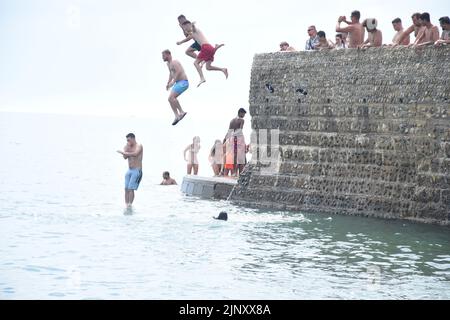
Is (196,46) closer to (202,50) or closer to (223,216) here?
(202,50)

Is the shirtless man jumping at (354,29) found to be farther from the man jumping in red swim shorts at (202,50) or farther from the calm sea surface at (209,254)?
the man jumping in red swim shorts at (202,50)

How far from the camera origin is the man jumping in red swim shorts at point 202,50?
23.3 m

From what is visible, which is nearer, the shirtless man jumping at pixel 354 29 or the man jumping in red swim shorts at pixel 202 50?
the man jumping in red swim shorts at pixel 202 50

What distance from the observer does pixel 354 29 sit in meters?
27.5

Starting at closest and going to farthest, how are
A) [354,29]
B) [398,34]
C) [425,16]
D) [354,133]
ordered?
[425,16]
[398,34]
[354,29]
[354,133]

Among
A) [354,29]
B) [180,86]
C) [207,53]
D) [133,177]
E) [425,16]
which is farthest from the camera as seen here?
[133,177]

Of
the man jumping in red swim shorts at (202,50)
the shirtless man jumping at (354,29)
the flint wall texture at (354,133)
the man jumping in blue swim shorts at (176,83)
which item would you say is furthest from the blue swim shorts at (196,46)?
the flint wall texture at (354,133)

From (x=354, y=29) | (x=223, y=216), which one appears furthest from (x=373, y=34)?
(x=223, y=216)

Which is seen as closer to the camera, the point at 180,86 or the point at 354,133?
the point at 180,86

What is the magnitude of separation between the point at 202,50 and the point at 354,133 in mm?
5439

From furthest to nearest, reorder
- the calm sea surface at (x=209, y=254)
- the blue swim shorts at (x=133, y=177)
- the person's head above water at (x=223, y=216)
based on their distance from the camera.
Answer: the blue swim shorts at (x=133, y=177)
the person's head above water at (x=223, y=216)
the calm sea surface at (x=209, y=254)

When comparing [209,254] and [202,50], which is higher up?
[202,50]

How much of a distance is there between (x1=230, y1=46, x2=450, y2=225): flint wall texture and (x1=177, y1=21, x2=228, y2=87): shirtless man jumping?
186 inches

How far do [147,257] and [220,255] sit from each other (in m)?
1.38
